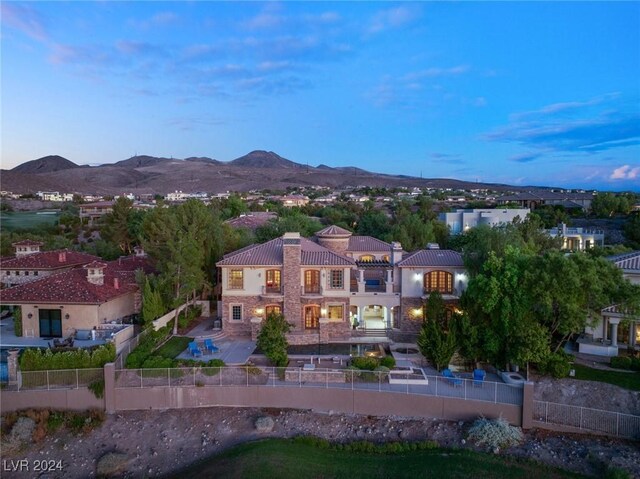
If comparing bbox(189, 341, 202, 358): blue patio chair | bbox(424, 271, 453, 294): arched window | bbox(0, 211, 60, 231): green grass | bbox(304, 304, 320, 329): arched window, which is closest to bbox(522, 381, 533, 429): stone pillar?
bbox(424, 271, 453, 294): arched window

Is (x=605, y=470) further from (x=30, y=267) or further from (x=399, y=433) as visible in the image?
(x=30, y=267)

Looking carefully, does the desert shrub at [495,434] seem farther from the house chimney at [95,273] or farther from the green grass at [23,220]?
the green grass at [23,220]

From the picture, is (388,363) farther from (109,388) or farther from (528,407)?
(109,388)

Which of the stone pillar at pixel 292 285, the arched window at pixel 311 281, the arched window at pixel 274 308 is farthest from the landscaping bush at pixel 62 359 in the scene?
the arched window at pixel 311 281

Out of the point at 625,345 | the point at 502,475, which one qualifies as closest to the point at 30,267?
the point at 502,475

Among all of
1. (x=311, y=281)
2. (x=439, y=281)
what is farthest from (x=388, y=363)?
(x=439, y=281)
